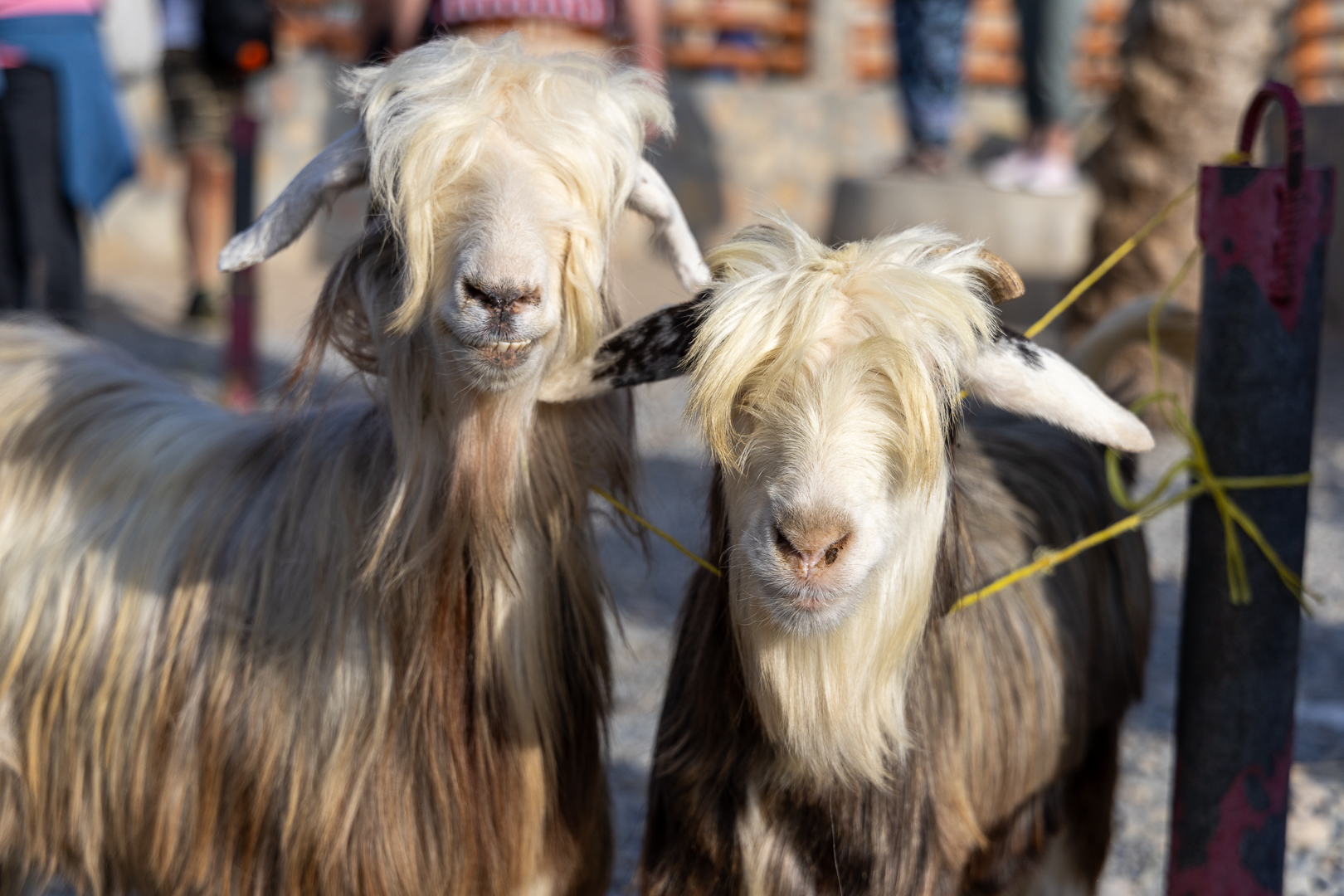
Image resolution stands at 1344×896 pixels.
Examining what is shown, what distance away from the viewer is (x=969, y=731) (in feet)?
8.01

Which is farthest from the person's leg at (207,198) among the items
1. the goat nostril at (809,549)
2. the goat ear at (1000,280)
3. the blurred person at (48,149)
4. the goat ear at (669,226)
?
the goat nostril at (809,549)

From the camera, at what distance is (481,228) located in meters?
2.06

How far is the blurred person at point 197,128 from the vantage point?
717 centimetres

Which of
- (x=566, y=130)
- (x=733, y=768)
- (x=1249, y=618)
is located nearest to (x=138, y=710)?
(x=733, y=768)

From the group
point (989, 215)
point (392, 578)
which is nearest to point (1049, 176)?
point (989, 215)

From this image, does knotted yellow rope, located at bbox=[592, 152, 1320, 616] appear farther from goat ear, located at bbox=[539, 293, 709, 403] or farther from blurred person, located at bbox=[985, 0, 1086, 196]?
blurred person, located at bbox=[985, 0, 1086, 196]

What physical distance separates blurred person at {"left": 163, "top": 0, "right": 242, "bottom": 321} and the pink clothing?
3.08 m

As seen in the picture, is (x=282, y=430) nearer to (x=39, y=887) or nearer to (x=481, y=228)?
(x=481, y=228)

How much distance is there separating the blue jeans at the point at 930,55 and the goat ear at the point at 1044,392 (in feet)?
20.5

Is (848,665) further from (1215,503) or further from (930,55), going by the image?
(930,55)

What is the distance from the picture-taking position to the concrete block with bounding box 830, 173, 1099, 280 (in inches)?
314

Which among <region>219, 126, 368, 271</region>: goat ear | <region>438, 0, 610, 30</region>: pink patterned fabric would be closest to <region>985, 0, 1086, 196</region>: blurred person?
<region>438, 0, 610, 30</region>: pink patterned fabric

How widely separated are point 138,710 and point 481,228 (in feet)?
3.93

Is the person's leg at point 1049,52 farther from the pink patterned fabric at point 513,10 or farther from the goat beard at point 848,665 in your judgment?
the goat beard at point 848,665
